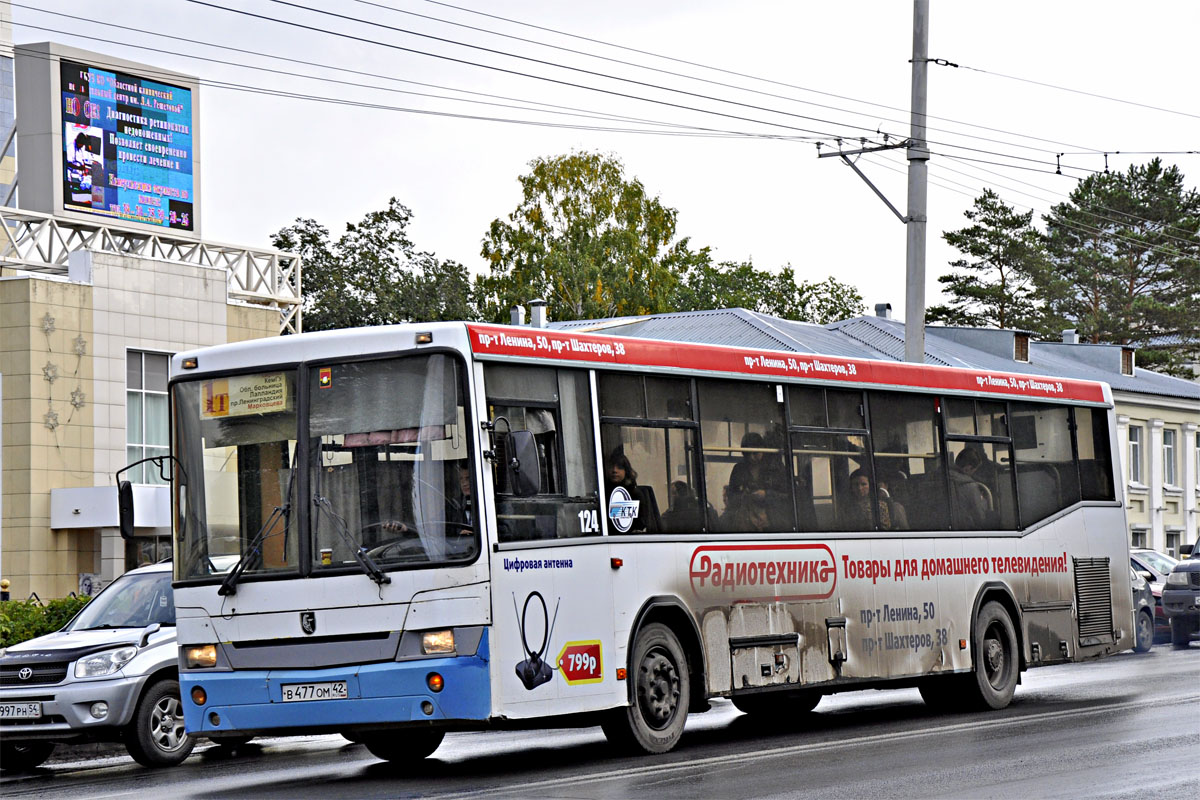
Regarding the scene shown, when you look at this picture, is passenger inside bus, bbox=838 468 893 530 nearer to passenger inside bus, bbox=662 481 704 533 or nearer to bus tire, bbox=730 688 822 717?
passenger inside bus, bbox=662 481 704 533

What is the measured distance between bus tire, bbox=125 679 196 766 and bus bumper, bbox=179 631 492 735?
2530 millimetres

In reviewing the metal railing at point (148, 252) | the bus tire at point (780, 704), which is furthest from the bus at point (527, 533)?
the metal railing at point (148, 252)

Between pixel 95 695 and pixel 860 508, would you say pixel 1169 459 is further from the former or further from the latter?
pixel 95 695

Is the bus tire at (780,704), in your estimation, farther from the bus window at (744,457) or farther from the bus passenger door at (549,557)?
the bus passenger door at (549,557)

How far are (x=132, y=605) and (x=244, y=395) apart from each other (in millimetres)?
3943

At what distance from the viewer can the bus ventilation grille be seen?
18094 millimetres

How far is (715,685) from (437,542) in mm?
3002

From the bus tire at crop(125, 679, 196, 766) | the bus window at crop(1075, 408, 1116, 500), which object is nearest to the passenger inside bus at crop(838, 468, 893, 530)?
the bus window at crop(1075, 408, 1116, 500)

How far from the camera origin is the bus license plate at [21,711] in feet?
46.3

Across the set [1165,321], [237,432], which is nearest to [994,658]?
[237,432]

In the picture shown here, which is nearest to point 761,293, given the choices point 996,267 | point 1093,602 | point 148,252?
point 996,267

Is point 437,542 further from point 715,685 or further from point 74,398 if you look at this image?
point 74,398

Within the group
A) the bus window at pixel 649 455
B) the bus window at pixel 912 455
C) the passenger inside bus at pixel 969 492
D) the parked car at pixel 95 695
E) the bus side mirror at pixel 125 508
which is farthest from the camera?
the passenger inside bus at pixel 969 492

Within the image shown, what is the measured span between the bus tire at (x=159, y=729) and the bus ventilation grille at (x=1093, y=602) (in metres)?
9.11
